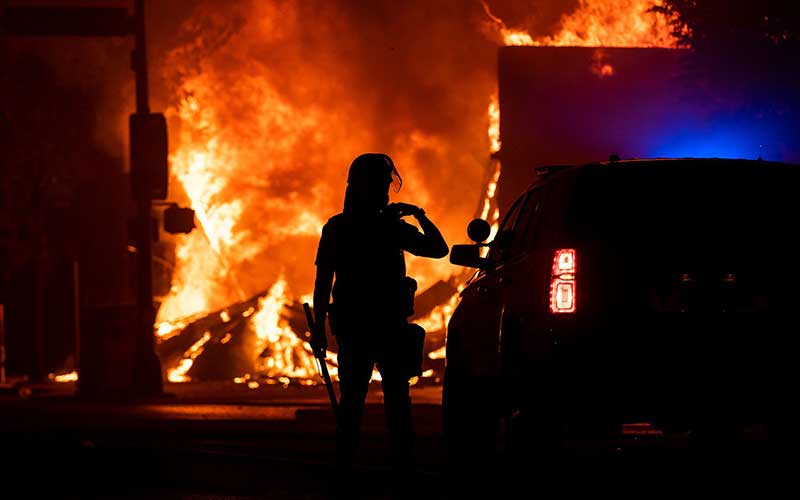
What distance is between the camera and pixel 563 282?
7.79m

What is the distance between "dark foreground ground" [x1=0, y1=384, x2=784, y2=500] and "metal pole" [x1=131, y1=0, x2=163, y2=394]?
Result: 7583 millimetres

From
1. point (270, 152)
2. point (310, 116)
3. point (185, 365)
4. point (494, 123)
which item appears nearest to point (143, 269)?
point (185, 365)

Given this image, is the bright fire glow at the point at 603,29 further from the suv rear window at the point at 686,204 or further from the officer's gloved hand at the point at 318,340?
the officer's gloved hand at the point at 318,340

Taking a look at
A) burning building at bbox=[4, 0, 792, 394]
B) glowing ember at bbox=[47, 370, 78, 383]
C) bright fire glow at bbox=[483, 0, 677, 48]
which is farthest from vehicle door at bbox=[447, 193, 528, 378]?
glowing ember at bbox=[47, 370, 78, 383]

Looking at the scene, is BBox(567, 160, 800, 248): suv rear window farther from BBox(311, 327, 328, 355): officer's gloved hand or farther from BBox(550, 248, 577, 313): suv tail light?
BBox(311, 327, 328, 355): officer's gloved hand

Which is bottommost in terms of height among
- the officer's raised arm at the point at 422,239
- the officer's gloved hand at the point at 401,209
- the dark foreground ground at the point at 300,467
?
the dark foreground ground at the point at 300,467

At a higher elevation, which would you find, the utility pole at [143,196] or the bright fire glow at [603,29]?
the bright fire glow at [603,29]

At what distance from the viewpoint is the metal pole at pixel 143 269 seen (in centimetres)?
2500

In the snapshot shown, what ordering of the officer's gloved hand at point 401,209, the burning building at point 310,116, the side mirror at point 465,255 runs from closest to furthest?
1. the officer's gloved hand at point 401,209
2. the side mirror at point 465,255
3. the burning building at point 310,116

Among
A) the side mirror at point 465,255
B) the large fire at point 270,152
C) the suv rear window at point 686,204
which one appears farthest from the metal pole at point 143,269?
the suv rear window at point 686,204

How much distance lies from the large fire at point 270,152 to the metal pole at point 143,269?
967 cm

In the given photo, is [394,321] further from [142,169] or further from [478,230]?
[142,169]

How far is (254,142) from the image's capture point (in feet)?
118

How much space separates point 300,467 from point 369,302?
10.8ft
